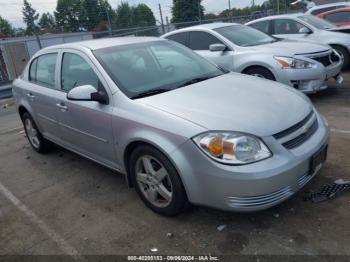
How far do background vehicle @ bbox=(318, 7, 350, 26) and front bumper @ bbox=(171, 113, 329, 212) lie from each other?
9151mm

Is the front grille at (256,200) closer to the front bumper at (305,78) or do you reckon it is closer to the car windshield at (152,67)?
the car windshield at (152,67)

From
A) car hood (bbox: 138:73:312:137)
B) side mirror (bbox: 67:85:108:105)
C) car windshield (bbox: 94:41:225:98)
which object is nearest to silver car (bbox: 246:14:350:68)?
car windshield (bbox: 94:41:225:98)

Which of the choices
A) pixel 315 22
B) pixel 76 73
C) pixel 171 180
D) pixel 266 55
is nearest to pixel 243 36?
pixel 266 55

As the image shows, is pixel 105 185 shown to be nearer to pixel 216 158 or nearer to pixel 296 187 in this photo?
pixel 216 158

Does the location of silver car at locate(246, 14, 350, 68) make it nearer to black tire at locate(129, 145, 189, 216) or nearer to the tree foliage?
black tire at locate(129, 145, 189, 216)

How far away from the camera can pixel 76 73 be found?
4.27 meters

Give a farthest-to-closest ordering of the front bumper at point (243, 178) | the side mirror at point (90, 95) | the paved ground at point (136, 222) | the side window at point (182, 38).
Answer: the side window at point (182, 38) < the side mirror at point (90, 95) < the paved ground at point (136, 222) < the front bumper at point (243, 178)

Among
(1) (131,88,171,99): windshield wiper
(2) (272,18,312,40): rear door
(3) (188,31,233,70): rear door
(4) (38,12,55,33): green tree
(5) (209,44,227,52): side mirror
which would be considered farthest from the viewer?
(4) (38,12,55,33): green tree

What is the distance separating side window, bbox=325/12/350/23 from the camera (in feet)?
35.3

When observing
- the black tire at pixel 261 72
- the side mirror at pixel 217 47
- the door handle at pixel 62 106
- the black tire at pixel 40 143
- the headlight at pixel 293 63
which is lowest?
the black tire at pixel 40 143

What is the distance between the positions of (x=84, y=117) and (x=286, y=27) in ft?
23.2

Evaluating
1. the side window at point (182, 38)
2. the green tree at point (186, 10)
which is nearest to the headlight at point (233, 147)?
the side window at point (182, 38)

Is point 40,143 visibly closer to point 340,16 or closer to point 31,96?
point 31,96

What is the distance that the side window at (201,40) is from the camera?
7496 mm
